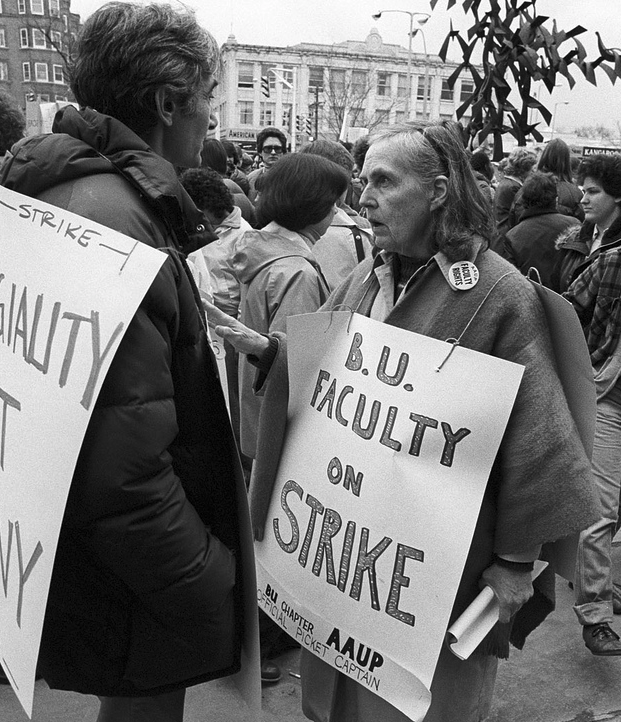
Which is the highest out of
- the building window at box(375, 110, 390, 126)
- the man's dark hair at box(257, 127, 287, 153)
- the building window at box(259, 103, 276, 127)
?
the man's dark hair at box(257, 127, 287, 153)

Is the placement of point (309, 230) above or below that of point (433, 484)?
above

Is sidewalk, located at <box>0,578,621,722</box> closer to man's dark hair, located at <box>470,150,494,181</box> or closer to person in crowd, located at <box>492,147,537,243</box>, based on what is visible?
person in crowd, located at <box>492,147,537,243</box>

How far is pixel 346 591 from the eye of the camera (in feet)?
5.92

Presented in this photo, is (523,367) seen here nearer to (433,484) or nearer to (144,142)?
(433,484)

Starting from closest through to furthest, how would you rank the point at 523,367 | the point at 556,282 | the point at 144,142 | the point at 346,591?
the point at 144,142 → the point at 523,367 → the point at 346,591 → the point at 556,282

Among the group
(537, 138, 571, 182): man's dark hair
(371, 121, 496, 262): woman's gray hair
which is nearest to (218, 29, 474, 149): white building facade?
(537, 138, 571, 182): man's dark hair

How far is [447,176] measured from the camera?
6.05ft

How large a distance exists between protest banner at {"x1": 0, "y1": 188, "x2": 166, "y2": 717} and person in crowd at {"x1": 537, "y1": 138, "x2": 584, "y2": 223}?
499 centimetres

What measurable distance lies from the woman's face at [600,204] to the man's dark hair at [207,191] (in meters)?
1.74

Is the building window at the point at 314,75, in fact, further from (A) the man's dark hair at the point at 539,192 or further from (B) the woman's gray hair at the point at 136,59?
(B) the woman's gray hair at the point at 136,59

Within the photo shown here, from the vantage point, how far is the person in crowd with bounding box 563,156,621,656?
301 cm

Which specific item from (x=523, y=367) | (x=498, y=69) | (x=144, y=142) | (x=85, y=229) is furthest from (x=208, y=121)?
(x=523, y=367)

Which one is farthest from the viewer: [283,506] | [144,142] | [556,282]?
[556,282]

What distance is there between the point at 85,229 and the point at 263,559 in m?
1.08
